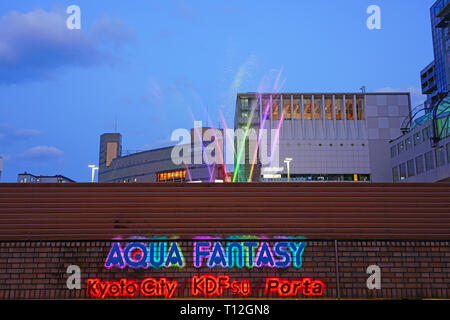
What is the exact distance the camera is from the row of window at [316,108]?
7219 cm

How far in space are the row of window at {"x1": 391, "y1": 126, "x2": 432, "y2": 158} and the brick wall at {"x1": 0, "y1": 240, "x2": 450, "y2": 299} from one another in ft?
126

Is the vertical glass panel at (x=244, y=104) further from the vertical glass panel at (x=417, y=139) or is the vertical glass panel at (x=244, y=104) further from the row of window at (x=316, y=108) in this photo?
the vertical glass panel at (x=417, y=139)

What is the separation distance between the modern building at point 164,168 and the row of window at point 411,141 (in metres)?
35.5

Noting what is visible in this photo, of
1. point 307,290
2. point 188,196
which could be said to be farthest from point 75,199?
point 307,290

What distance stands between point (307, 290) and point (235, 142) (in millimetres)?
67559

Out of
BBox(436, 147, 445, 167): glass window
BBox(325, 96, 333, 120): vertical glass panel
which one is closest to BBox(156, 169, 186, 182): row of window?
BBox(325, 96, 333, 120): vertical glass panel

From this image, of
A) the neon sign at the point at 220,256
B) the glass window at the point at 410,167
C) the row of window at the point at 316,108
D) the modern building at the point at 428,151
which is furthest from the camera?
the row of window at the point at 316,108

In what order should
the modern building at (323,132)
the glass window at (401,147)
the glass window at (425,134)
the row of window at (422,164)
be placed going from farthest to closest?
1. the modern building at (323,132)
2. the glass window at (401,147)
3. the glass window at (425,134)
4. the row of window at (422,164)

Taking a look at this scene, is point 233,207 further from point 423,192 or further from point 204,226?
point 423,192

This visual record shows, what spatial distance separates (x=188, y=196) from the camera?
13516 millimetres

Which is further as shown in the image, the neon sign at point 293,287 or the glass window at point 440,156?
the glass window at point 440,156

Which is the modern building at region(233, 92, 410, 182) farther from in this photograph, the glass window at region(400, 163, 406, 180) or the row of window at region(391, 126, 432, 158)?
the glass window at region(400, 163, 406, 180)

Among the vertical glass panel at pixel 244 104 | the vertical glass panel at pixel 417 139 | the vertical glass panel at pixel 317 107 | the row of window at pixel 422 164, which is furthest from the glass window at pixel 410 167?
the vertical glass panel at pixel 244 104

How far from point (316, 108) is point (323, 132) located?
4.79 m
